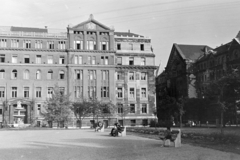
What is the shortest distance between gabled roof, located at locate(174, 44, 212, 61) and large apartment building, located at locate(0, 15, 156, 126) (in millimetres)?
10953

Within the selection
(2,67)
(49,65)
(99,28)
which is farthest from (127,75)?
(2,67)

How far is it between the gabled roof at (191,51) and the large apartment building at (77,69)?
1095 centimetres

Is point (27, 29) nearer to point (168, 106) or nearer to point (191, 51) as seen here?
point (168, 106)

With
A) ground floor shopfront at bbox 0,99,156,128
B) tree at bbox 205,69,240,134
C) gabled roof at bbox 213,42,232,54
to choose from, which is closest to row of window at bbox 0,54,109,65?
ground floor shopfront at bbox 0,99,156,128

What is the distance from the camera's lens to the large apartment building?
64.4 meters

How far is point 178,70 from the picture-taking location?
79562 millimetres

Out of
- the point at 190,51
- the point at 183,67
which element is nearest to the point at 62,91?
the point at 183,67

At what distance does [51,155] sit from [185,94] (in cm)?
6110

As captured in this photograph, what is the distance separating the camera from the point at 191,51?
8000 centimetres

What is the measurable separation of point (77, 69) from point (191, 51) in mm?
29397

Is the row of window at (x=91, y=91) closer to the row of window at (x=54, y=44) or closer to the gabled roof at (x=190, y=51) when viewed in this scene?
the row of window at (x=54, y=44)

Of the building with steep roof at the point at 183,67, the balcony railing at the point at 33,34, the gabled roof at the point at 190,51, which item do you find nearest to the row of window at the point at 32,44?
the balcony railing at the point at 33,34

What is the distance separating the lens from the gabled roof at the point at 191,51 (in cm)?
7709

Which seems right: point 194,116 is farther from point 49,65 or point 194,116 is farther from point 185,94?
point 49,65
